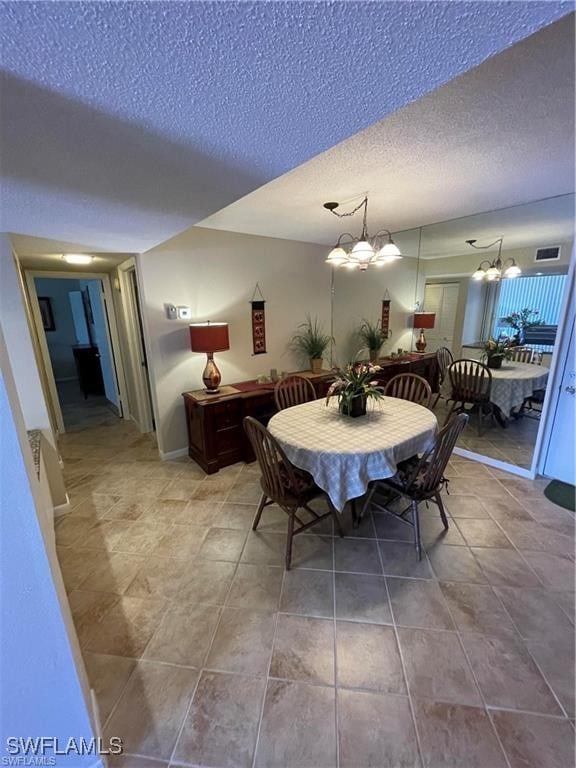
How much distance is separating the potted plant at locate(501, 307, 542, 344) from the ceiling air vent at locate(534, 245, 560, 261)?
1.42 feet

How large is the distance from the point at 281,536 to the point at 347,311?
3.45 m

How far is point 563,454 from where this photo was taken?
282 centimetres

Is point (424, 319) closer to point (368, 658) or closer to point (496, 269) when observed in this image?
point (496, 269)

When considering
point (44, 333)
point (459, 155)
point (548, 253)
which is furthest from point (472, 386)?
point (44, 333)

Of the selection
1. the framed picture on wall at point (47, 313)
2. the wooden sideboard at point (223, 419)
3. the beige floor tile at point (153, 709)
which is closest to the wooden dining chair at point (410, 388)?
the wooden sideboard at point (223, 419)

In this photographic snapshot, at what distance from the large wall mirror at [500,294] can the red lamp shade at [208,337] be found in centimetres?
242

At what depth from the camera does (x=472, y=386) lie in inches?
133

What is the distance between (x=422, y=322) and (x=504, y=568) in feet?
8.83

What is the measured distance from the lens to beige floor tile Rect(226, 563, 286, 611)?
5.88ft

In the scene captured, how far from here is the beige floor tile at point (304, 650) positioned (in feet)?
4.75

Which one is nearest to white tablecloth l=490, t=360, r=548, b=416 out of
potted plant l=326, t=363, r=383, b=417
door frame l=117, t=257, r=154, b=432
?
potted plant l=326, t=363, r=383, b=417

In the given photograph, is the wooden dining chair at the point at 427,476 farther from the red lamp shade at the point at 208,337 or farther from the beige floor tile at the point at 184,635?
the red lamp shade at the point at 208,337

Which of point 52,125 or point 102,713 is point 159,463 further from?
point 52,125

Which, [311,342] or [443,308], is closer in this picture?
[443,308]
